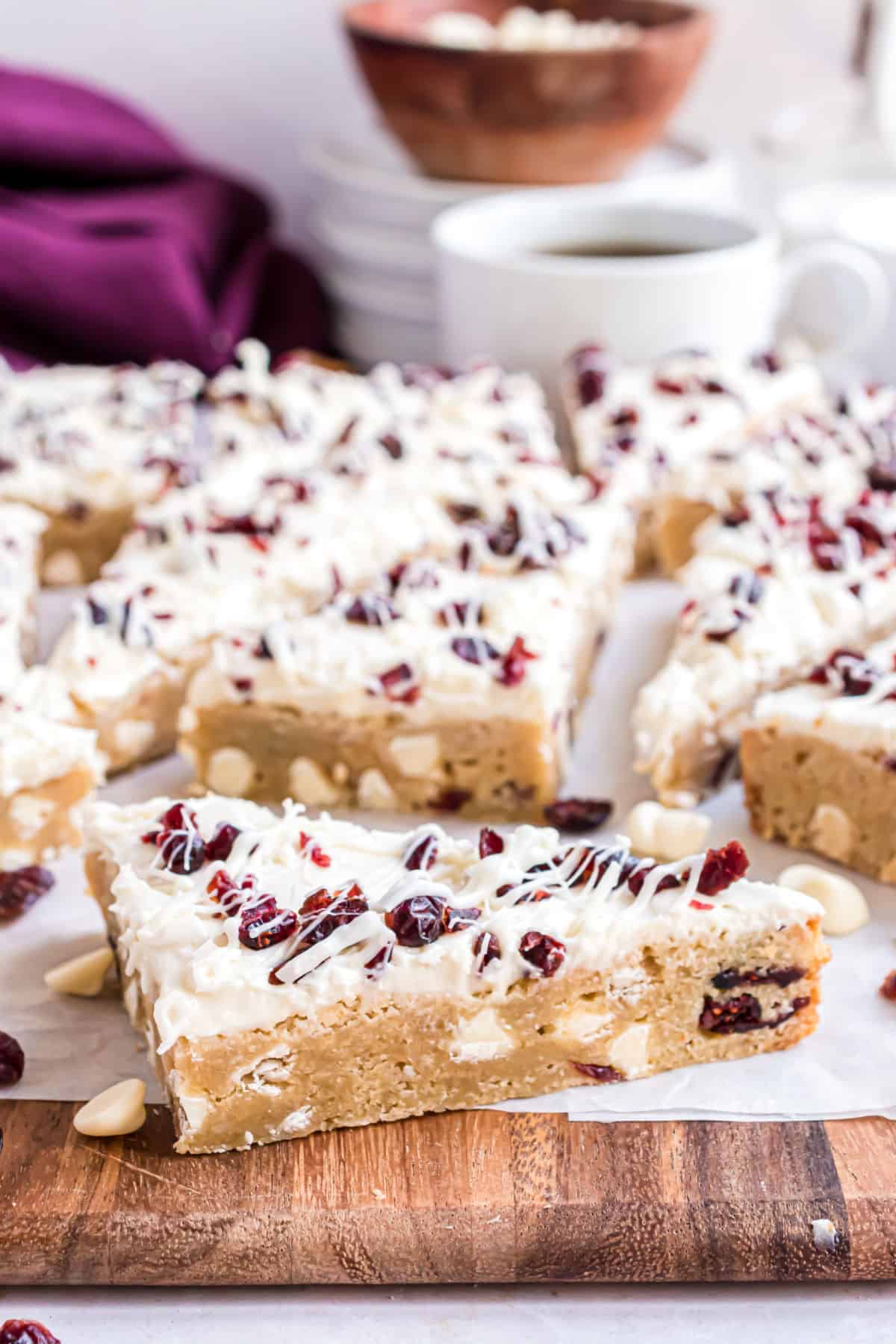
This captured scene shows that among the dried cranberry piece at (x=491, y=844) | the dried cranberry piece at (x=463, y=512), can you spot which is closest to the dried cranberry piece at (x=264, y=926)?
the dried cranberry piece at (x=491, y=844)

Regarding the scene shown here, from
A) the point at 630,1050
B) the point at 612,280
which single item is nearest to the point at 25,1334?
the point at 630,1050

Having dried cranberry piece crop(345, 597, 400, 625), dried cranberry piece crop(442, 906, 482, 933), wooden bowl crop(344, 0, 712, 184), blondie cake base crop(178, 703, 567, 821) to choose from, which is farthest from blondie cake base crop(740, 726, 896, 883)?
wooden bowl crop(344, 0, 712, 184)

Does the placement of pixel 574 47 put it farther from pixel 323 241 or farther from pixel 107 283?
pixel 107 283

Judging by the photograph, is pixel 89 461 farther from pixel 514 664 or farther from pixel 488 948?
pixel 488 948

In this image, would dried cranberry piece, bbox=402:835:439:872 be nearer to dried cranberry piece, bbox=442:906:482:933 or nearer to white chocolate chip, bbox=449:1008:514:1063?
dried cranberry piece, bbox=442:906:482:933

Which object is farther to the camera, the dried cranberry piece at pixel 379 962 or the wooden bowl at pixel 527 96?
the wooden bowl at pixel 527 96

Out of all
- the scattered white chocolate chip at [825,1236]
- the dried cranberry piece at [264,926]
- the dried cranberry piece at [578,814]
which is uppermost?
the dried cranberry piece at [264,926]

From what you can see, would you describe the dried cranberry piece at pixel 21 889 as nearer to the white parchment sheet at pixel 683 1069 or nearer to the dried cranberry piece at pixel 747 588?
the white parchment sheet at pixel 683 1069
